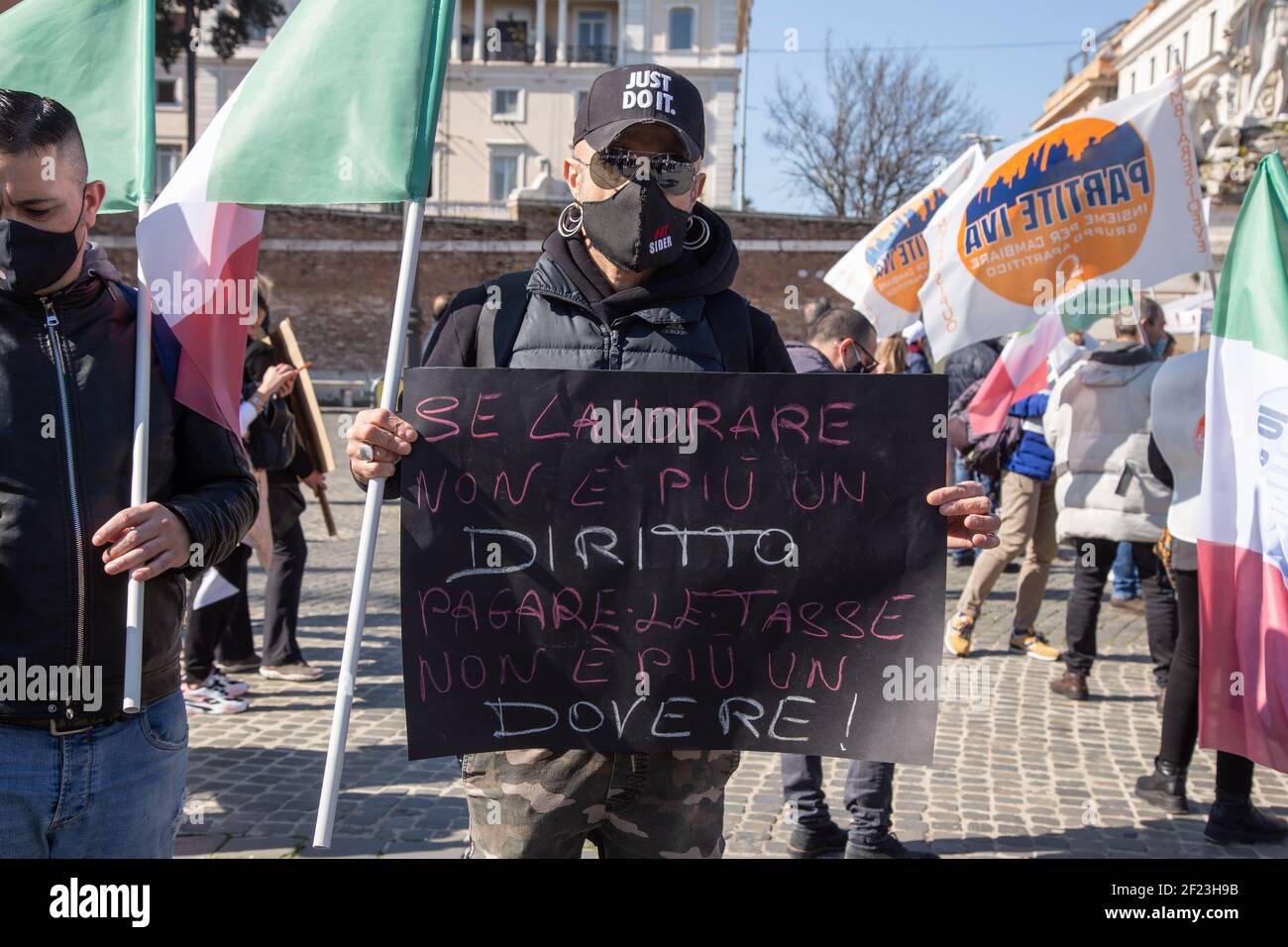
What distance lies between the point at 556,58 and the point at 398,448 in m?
55.9

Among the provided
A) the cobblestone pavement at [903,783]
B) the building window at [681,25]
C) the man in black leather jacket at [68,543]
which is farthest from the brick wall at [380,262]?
the man in black leather jacket at [68,543]

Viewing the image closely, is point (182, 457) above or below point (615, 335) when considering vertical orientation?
below

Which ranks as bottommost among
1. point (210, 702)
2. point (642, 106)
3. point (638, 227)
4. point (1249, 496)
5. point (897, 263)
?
point (210, 702)

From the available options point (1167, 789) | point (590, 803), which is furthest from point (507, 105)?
point (590, 803)

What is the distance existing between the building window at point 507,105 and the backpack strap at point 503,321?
2123 inches

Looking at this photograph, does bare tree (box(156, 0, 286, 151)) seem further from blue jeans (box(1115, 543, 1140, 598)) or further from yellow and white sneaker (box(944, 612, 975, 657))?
yellow and white sneaker (box(944, 612, 975, 657))

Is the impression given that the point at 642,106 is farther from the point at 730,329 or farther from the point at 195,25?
the point at 195,25

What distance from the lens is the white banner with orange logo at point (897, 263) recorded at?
25.6ft

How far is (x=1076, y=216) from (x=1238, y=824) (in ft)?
10.3

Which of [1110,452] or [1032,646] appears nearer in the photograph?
[1110,452]

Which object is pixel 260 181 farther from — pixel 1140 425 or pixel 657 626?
pixel 1140 425

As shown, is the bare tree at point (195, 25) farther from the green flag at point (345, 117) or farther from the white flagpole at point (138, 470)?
the white flagpole at point (138, 470)

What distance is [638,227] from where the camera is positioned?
8.24ft
